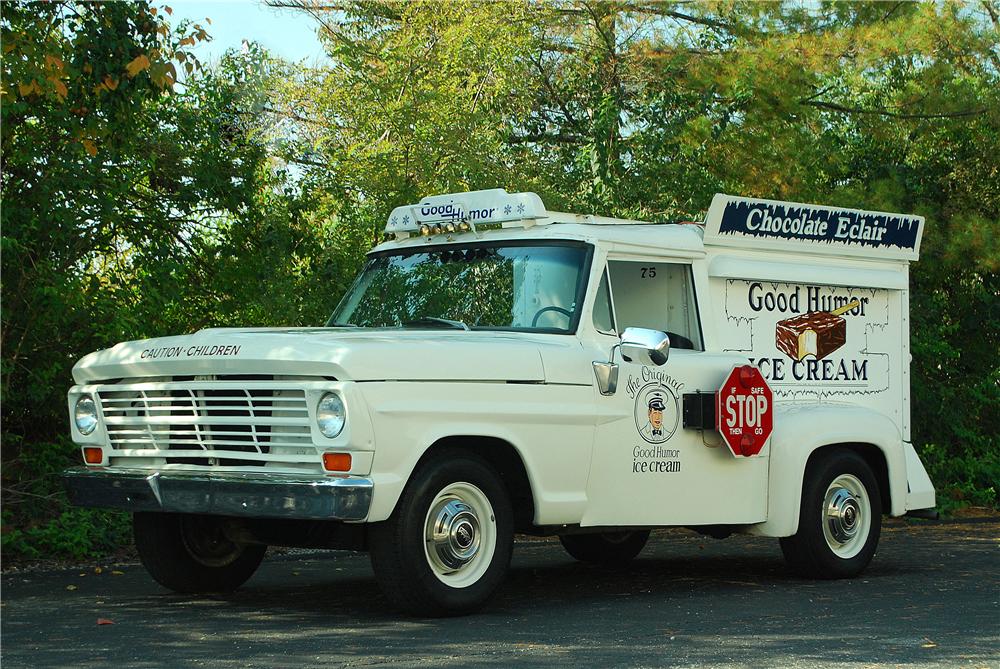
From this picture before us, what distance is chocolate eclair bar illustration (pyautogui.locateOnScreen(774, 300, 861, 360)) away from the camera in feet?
33.8

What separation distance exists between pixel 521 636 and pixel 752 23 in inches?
465

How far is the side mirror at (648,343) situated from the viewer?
854 centimetres

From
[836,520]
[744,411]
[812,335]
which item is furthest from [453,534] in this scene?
[812,335]

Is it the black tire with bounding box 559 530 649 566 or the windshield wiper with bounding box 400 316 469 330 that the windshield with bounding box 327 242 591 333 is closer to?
the windshield wiper with bounding box 400 316 469 330

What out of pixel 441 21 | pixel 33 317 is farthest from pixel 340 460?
pixel 441 21

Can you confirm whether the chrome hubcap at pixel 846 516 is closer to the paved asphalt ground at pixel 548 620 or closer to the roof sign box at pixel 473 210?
the paved asphalt ground at pixel 548 620

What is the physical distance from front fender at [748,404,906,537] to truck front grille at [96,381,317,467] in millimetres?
3465

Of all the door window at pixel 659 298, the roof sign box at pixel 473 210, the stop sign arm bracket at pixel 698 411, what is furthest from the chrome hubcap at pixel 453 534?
the roof sign box at pixel 473 210

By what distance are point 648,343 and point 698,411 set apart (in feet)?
2.97

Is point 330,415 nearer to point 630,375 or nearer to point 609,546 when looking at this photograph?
point 630,375

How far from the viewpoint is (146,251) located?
12836 mm

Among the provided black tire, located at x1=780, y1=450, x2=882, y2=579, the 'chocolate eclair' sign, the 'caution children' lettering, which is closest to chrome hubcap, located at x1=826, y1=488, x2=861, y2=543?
black tire, located at x1=780, y1=450, x2=882, y2=579

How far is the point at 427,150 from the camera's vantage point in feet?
44.6

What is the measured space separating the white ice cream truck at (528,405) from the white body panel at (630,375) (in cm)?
2
